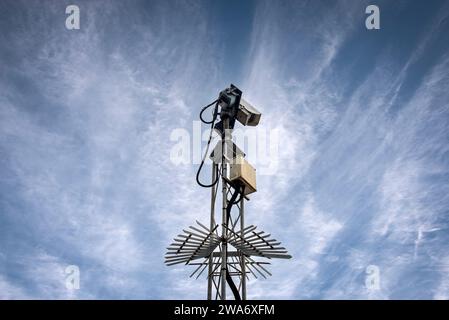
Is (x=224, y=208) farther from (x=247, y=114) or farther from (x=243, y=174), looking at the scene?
(x=247, y=114)

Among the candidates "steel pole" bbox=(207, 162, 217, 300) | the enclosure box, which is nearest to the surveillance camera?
the enclosure box

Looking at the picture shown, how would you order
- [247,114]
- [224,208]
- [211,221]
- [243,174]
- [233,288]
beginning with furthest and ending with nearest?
[247,114], [243,174], [224,208], [211,221], [233,288]

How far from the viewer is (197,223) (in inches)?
352

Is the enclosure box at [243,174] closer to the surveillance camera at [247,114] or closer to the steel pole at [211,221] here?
the steel pole at [211,221]

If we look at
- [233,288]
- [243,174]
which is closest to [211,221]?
[243,174]

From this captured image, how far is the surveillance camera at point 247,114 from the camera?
12.9m

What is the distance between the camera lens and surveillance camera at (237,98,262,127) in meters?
12.9

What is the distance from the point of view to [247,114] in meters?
12.8

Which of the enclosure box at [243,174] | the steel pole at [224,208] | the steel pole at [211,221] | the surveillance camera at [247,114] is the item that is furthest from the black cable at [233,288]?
the surveillance camera at [247,114]
